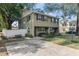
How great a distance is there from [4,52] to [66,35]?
109 cm

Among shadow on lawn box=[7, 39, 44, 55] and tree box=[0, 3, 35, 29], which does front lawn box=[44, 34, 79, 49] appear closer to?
shadow on lawn box=[7, 39, 44, 55]

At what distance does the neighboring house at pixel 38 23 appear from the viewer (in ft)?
13.2

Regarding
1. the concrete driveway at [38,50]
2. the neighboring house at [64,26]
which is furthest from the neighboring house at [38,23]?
the concrete driveway at [38,50]

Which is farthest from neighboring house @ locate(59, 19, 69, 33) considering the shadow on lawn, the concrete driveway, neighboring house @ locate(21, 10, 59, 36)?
the shadow on lawn

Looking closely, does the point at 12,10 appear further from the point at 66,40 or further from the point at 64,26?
the point at 66,40

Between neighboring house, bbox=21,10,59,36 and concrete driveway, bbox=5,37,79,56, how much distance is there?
222mm

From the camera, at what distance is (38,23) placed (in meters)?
4.08

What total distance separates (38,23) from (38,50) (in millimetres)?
Answer: 461

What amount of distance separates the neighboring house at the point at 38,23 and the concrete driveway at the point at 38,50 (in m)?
0.22

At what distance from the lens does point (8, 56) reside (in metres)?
3.99

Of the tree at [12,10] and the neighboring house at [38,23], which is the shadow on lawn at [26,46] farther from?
the tree at [12,10]

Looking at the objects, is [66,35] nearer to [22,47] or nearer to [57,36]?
[57,36]

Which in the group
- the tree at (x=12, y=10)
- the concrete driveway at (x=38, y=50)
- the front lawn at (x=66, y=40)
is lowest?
the concrete driveway at (x=38, y=50)

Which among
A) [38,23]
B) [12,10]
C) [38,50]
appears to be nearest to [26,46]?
[38,50]
